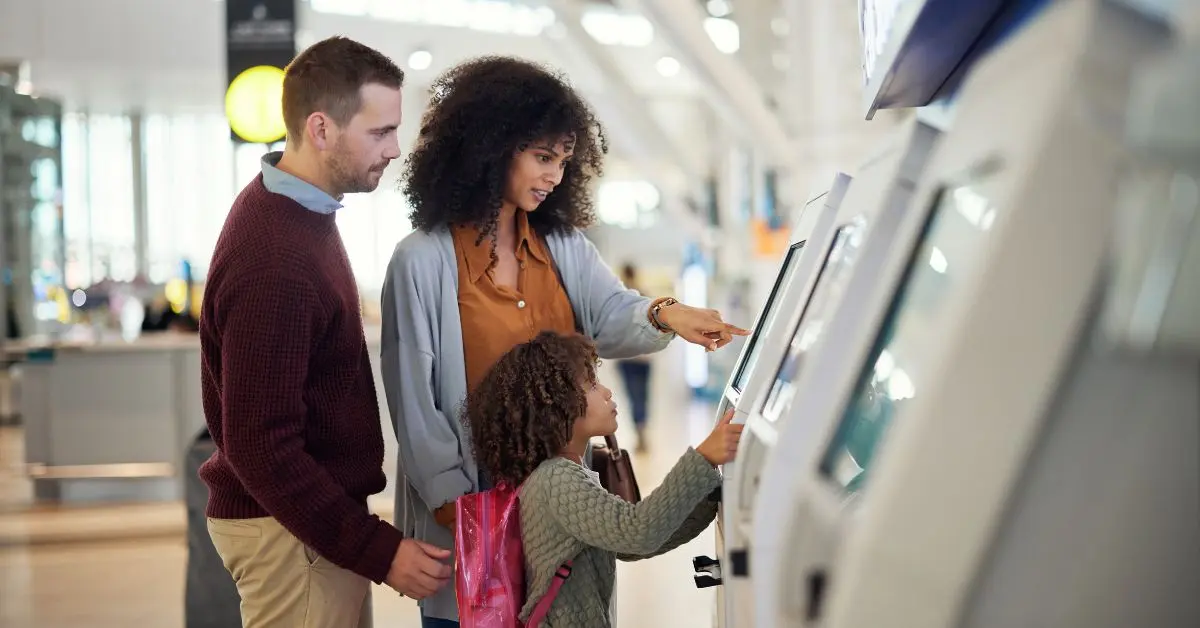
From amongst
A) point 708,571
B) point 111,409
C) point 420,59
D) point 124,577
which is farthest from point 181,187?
point 708,571

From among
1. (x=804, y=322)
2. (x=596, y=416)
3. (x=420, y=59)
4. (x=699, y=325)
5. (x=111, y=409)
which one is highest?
(x=420, y=59)

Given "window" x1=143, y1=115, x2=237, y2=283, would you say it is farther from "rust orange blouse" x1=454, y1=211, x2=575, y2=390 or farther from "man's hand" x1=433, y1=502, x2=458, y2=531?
"man's hand" x1=433, y1=502, x2=458, y2=531

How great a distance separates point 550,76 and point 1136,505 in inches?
63.5

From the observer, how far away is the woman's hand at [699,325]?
2082 millimetres

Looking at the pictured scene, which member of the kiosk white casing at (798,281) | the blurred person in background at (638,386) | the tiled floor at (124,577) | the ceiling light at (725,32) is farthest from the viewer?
the ceiling light at (725,32)

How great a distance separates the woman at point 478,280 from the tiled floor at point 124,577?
8.01 ft

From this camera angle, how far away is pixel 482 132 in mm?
2068

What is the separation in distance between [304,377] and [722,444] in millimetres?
629

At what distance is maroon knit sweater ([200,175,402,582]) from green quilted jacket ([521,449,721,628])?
0.79 ft

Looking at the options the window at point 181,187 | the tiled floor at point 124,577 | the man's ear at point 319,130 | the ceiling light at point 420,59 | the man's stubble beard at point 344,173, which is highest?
the ceiling light at point 420,59

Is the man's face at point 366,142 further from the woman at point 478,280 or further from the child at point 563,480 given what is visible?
the child at point 563,480

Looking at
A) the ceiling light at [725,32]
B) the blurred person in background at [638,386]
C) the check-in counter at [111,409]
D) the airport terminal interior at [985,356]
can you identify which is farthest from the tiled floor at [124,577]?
the ceiling light at [725,32]

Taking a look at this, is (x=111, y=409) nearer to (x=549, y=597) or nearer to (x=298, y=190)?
(x=298, y=190)

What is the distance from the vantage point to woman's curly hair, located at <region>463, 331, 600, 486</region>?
6.11 feet
